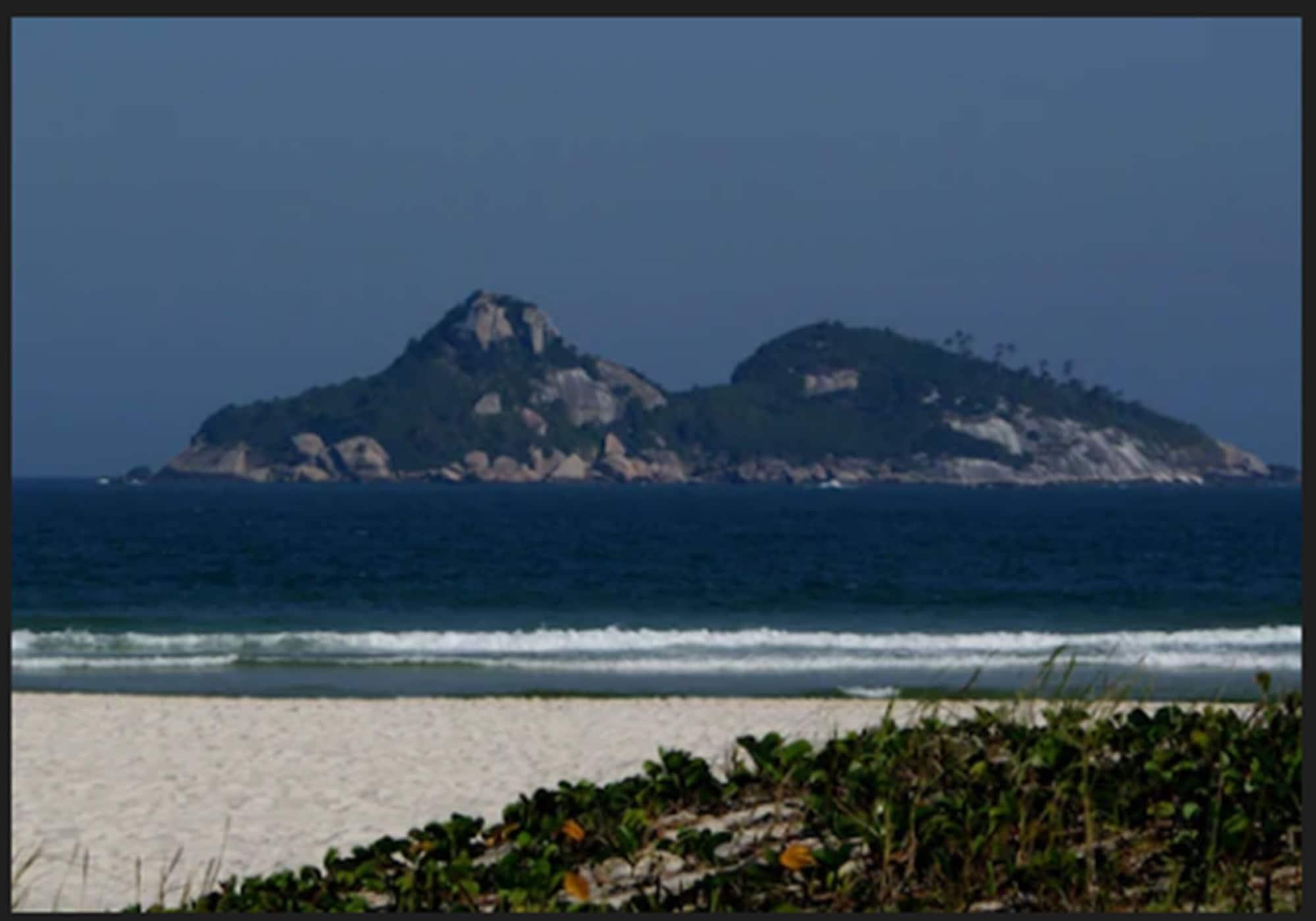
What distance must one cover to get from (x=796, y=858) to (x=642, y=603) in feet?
125

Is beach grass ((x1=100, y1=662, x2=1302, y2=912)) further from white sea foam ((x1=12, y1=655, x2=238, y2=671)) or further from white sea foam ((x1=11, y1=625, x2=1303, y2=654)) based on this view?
white sea foam ((x1=11, y1=625, x2=1303, y2=654))

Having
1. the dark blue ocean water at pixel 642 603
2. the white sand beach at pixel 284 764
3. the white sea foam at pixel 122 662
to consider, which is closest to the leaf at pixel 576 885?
the white sand beach at pixel 284 764

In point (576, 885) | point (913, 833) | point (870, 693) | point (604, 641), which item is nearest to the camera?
point (576, 885)

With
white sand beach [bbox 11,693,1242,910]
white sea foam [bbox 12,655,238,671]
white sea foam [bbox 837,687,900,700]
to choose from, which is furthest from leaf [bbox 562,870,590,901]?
white sea foam [bbox 12,655,238,671]

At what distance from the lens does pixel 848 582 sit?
4972 cm

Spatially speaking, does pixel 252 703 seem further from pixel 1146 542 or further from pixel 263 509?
pixel 263 509

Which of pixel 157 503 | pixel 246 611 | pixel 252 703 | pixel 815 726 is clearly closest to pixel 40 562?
pixel 246 611

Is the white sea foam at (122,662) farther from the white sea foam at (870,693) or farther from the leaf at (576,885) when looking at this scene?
the leaf at (576,885)

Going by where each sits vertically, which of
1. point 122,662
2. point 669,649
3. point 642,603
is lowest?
point 122,662

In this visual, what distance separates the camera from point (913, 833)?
6.45 metres

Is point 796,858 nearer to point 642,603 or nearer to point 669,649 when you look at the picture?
point 669,649

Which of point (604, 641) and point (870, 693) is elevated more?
point (604, 641)

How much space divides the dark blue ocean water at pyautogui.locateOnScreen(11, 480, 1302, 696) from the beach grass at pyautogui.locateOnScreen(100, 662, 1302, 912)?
2.69 ft

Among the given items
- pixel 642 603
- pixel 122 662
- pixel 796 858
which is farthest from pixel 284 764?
pixel 642 603
